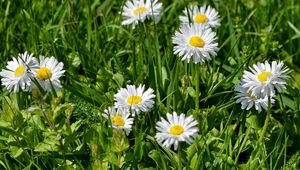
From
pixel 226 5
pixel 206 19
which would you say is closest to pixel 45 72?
pixel 206 19

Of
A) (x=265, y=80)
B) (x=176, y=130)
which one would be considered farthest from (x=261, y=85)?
(x=176, y=130)

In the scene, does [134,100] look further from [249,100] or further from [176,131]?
[249,100]

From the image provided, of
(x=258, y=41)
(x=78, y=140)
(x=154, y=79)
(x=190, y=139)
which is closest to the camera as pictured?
(x=190, y=139)

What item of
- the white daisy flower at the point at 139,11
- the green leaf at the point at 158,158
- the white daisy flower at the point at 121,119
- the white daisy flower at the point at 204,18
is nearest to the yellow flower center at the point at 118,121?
the white daisy flower at the point at 121,119

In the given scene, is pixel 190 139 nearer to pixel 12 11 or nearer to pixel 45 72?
pixel 45 72

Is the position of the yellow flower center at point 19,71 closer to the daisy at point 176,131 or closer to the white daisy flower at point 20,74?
the white daisy flower at point 20,74

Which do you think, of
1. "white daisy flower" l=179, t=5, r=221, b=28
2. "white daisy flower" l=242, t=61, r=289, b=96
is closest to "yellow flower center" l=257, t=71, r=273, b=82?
"white daisy flower" l=242, t=61, r=289, b=96
